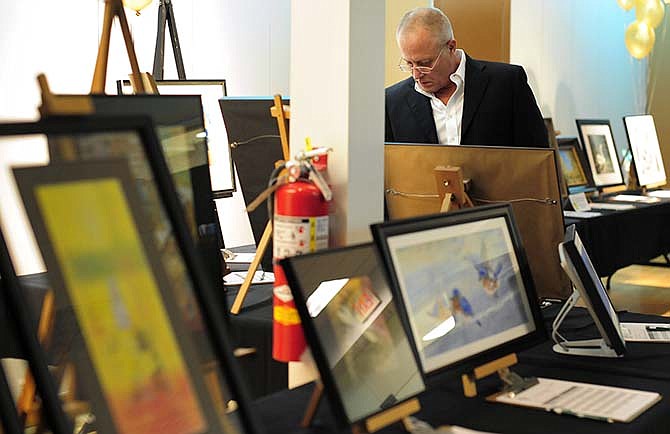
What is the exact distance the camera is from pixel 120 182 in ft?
3.45

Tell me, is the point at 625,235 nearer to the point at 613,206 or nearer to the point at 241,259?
the point at 613,206

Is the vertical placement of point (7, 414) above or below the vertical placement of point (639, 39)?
below

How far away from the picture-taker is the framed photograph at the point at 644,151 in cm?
709

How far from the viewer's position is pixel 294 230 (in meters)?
1.94

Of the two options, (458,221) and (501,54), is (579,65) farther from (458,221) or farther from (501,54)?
(458,221)

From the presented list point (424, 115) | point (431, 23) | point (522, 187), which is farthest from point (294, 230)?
point (431, 23)

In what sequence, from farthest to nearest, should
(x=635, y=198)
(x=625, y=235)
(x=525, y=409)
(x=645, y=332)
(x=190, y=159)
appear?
(x=635, y=198) → (x=625, y=235) → (x=645, y=332) → (x=190, y=159) → (x=525, y=409)

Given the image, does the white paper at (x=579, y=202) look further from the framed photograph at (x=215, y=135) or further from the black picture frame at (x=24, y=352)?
the black picture frame at (x=24, y=352)

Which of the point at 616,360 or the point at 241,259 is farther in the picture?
the point at 241,259

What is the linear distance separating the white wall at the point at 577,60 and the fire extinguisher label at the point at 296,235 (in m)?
6.88

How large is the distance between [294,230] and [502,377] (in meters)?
0.50

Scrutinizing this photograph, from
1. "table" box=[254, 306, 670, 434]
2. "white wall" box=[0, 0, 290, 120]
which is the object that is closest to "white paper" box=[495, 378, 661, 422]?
"table" box=[254, 306, 670, 434]

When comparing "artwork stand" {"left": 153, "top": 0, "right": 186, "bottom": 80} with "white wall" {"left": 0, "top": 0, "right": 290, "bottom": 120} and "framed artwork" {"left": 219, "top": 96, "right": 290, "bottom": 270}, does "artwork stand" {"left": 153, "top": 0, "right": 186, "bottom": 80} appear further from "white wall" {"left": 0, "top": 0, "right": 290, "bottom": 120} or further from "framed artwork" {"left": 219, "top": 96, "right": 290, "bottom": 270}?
"framed artwork" {"left": 219, "top": 96, "right": 290, "bottom": 270}

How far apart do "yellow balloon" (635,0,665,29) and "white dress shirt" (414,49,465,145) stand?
548 cm
